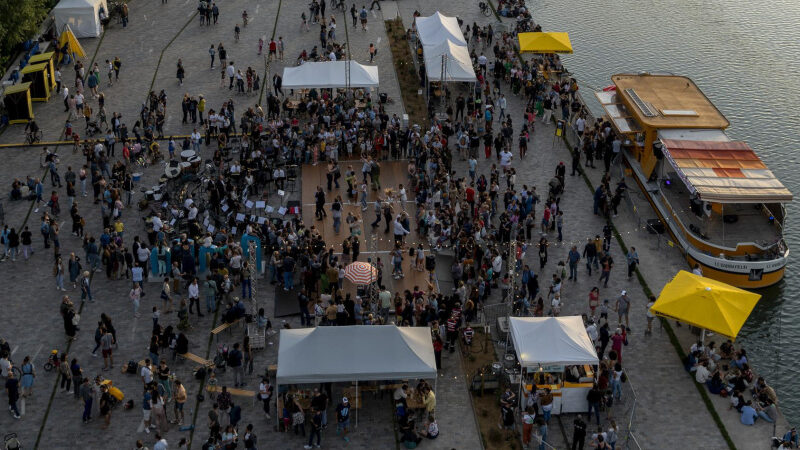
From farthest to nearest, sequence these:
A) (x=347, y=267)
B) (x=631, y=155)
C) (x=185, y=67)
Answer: (x=185, y=67) → (x=631, y=155) → (x=347, y=267)

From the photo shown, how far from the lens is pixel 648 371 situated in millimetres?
35750

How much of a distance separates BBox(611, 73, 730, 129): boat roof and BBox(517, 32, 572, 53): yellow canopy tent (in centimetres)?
671

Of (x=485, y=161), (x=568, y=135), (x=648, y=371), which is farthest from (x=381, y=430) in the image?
(x=568, y=135)

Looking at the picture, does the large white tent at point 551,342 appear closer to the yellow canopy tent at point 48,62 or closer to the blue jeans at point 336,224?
the blue jeans at point 336,224

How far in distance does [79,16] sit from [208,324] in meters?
30.7

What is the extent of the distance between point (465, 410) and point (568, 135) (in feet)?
68.6

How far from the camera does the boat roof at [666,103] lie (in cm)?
4638

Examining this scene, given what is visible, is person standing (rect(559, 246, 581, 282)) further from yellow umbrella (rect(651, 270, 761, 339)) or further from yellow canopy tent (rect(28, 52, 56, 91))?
yellow canopy tent (rect(28, 52, 56, 91))

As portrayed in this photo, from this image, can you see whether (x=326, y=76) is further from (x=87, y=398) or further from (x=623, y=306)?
(x=87, y=398)

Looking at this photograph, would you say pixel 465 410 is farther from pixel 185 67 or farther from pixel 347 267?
pixel 185 67

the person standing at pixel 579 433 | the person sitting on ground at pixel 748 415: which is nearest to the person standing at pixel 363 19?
the person standing at pixel 579 433

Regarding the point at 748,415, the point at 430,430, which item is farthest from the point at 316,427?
the point at 748,415

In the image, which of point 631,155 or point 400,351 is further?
point 631,155

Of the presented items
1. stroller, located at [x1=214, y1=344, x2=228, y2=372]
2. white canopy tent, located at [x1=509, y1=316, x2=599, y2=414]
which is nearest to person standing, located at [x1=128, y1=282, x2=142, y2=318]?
stroller, located at [x1=214, y1=344, x2=228, y2=372]
